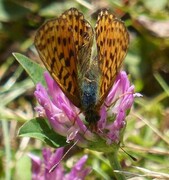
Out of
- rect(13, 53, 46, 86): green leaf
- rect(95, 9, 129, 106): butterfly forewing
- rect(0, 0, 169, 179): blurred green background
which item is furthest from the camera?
rect(0, 0, 169, 179): blurred green background

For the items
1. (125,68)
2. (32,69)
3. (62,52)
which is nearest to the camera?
(62,52)

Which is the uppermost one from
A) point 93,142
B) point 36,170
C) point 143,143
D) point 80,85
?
point 80,85

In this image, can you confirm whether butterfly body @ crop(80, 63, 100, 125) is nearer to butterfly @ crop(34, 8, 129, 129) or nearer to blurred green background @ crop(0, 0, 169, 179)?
butterfly @ crop(34, 8, 129, 129)

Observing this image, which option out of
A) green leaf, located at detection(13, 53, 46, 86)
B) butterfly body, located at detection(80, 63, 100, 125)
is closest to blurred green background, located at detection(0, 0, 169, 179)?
green leaf, located at detection(13, 53, 46, 86)

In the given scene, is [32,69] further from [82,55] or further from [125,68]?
[125,68]

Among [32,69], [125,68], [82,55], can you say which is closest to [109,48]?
[82,55]

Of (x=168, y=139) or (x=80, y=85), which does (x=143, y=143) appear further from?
(x=80, y=85)

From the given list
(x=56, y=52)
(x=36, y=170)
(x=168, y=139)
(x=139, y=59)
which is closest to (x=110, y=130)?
(x=56, y=52)
